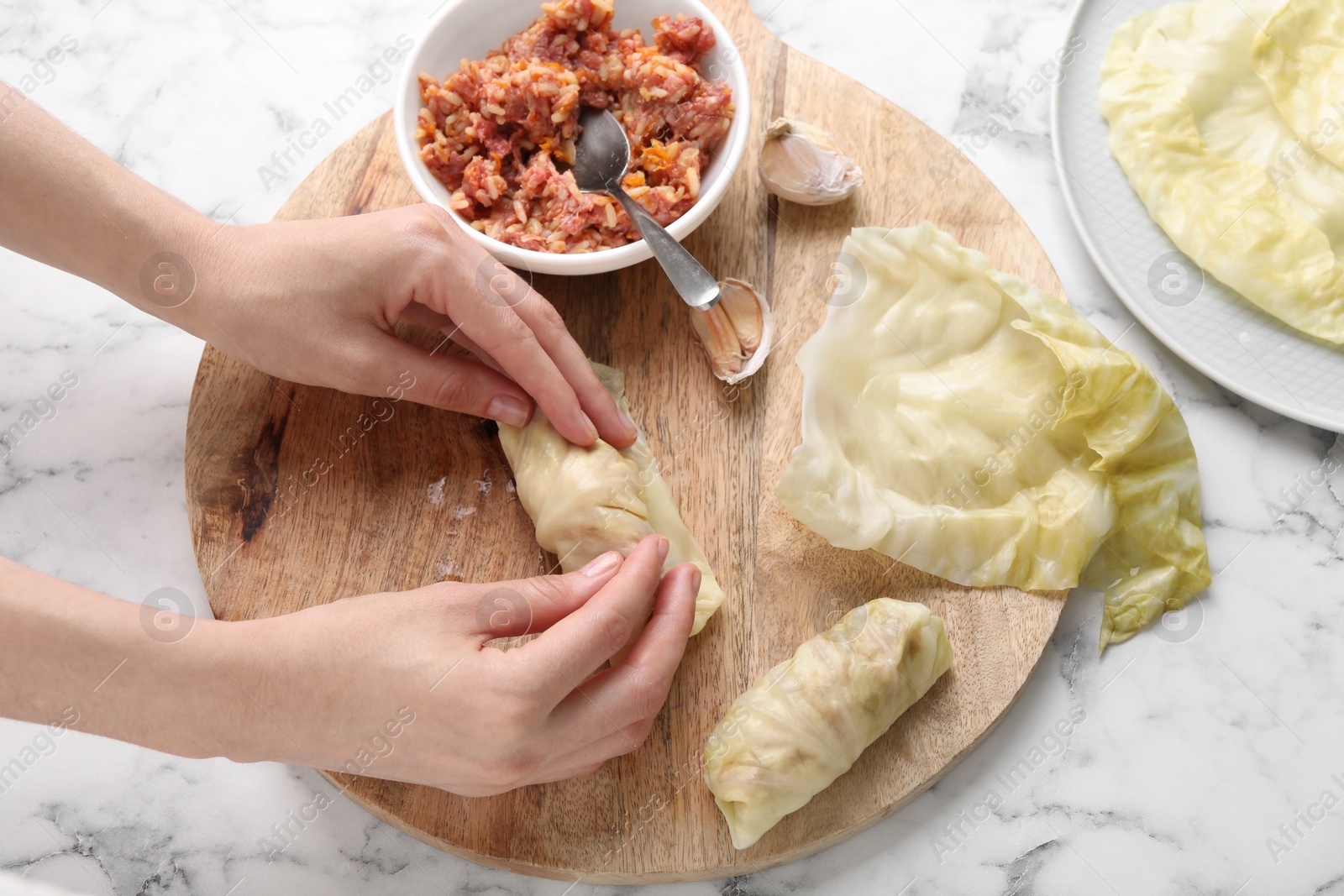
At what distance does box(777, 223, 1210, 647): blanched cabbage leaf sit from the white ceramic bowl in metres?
0.41

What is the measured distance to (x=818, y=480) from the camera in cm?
237

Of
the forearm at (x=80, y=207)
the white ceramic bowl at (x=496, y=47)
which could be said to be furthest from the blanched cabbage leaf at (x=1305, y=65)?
the forearm at (x=80, y=207)

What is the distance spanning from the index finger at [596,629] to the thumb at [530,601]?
0.14ft

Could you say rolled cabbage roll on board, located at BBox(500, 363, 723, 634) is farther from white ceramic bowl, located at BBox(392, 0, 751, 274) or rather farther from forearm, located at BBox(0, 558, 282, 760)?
forearm, located at BBox(0, 558, 282, 760)

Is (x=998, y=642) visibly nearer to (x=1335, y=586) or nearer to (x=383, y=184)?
(x=1335, y=586)

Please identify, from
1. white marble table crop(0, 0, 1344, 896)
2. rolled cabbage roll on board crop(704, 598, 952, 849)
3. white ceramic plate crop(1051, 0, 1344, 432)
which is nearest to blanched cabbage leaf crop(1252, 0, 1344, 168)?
white ceramic plate crop(1051, 0, 1344, 432)

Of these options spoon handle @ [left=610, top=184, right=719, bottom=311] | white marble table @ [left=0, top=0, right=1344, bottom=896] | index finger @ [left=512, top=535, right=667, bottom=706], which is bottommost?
white marble table @ [left=0, top=0, right=1344, bottom=896]

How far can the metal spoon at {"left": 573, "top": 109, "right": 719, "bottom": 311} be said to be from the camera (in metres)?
2.44

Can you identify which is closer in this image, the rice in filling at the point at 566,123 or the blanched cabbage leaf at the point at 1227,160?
the rice in filling at the point at 566,123

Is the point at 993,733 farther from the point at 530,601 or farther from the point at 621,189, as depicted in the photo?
the point at 621,189

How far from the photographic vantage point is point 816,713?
85.7 inches

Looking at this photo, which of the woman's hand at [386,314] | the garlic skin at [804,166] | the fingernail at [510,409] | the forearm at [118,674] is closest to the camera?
the forearm at [118,674]

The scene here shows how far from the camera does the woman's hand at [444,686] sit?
1.94 metres

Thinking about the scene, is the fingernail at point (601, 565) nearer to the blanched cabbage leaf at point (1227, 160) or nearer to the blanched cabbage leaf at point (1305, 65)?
the blanched cabbage leaf at point (1227, 160)
